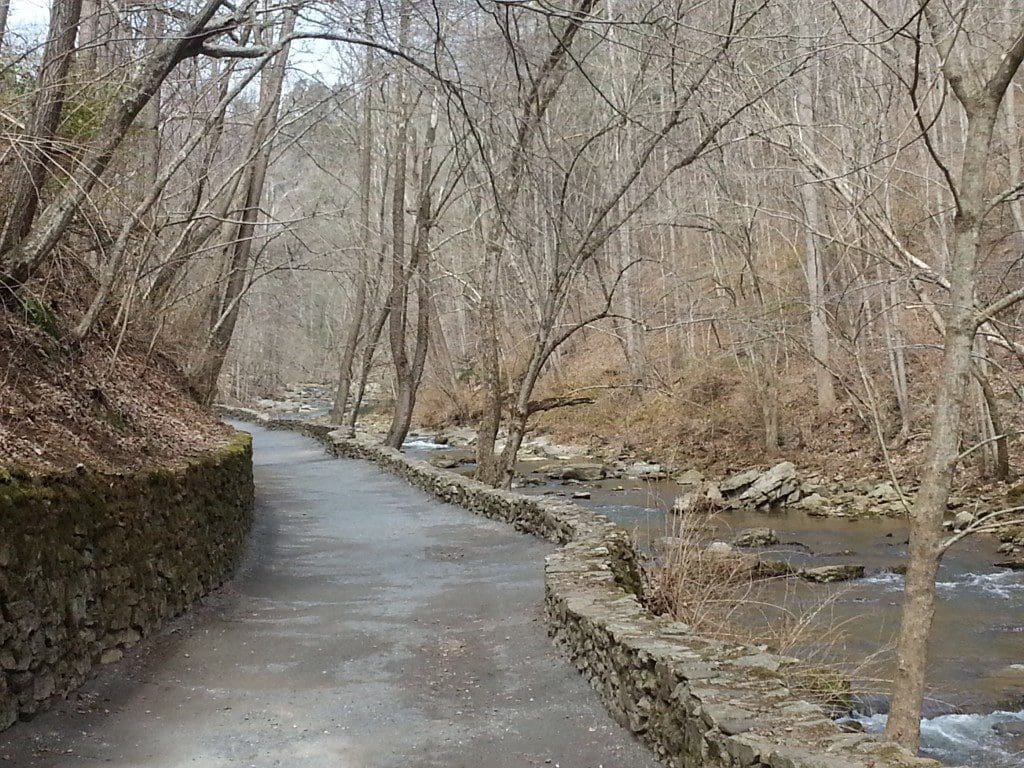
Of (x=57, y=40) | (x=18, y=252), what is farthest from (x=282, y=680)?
(x=57, y=40)

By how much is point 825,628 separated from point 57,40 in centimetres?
853

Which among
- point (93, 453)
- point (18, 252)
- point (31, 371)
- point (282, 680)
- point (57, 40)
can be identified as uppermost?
point (57, 40)

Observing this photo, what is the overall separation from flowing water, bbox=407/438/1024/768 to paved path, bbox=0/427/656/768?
2.02 m

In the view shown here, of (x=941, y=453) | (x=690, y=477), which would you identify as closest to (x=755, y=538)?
(x=690, y=477)

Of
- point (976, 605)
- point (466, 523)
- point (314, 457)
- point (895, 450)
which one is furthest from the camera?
point (314, 457)

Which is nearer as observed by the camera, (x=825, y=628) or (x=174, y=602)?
(x=174, y=602)

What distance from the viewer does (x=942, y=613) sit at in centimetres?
1048

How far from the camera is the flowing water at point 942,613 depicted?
741 centimetres

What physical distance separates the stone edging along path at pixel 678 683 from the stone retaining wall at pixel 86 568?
2999mm

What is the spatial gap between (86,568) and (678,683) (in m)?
3.62

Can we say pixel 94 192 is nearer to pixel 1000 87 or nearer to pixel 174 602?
pixel 174 602

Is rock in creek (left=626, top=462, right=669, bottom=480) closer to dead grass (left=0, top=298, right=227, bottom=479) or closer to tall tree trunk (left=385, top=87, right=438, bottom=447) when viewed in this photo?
tall tree trunk (left=385, top=87, right=438, bottom=447)

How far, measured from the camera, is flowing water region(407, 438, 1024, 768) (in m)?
7.41

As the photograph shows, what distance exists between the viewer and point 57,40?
23.8 feet
